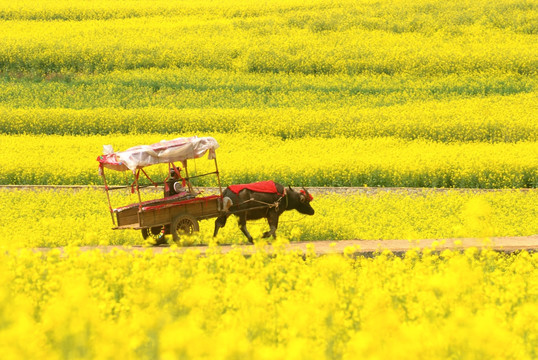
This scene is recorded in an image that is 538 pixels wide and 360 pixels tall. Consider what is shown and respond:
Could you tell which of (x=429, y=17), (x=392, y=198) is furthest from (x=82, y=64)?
(x=392, y=198)

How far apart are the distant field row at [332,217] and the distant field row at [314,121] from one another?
798cm

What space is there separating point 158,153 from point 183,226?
4.94ft

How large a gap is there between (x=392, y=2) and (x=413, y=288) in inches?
1695

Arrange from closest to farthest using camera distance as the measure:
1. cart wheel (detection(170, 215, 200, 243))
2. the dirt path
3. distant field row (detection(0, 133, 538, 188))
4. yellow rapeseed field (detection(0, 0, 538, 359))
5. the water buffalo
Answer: yellow rapeseed field (detection(0, 0, 538, 359)) < the dirt path < cart wheel (detection(170, 215, 200, 243)) < the water buffalo < distant field row (detection(0, 133, 538, 188))

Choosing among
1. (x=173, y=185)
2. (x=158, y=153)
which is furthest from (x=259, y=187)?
(x=158, y=153)

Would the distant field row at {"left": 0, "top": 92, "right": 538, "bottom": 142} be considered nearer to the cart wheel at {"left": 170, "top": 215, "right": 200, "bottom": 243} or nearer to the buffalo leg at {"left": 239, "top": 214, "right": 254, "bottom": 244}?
the buffalo leg at {"left": 239, "top": 214, "right": 254, "bottom": 244}

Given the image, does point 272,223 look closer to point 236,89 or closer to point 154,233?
point 154,233

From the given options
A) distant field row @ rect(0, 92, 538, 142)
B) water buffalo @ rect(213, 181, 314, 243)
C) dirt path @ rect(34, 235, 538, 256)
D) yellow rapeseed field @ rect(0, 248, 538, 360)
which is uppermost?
yellow rapeseed field @ rect(0, 248, 538, 360)

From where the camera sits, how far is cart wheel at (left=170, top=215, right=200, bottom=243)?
567 inches

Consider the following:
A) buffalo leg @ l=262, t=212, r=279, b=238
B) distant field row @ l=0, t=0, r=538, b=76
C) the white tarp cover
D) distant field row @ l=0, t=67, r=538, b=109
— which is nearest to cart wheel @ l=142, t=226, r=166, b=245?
the white tarp cover

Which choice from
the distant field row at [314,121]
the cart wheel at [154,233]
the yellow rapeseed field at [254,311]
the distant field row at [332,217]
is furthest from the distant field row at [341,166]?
the yellow rapeseed field at [254,311]

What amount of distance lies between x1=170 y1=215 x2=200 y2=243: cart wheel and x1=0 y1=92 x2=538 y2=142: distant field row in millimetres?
14294

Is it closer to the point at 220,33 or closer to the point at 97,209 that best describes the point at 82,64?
the point at 220,33

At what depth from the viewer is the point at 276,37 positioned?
42875 mm
